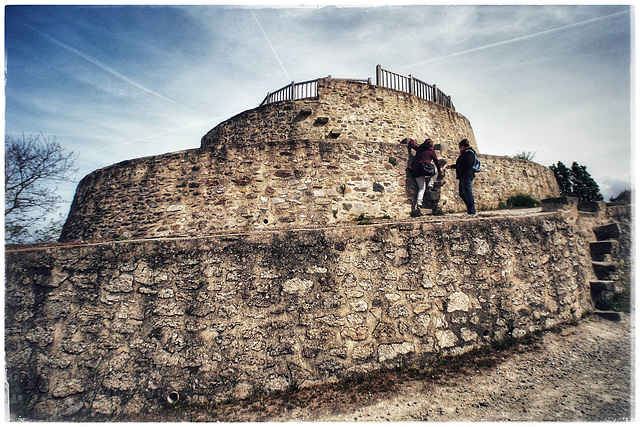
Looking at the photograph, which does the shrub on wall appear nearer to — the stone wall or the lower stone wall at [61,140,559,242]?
the stone wall

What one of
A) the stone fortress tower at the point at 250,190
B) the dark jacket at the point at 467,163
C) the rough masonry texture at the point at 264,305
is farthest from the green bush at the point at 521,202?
the rough masonry texture at the point at 264,305

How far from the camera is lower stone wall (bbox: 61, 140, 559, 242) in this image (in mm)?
6434

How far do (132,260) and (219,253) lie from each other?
3.27 feet

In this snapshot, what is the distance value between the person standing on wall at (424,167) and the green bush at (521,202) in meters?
3.97

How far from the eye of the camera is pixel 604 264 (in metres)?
5.04

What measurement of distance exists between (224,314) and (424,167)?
5.38 meters

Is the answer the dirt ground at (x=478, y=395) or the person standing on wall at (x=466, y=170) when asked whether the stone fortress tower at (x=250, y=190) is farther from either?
the dirt ground at (x=478, y=395)

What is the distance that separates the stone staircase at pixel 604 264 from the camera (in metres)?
4.89

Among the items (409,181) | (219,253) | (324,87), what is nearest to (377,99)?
(324,87)

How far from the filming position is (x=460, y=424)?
8.96 ft

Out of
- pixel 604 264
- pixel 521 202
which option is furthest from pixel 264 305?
pixel 521 202

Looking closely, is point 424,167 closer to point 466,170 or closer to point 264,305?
point 466,170

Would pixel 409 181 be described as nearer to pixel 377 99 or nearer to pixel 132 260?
pixel 377 99

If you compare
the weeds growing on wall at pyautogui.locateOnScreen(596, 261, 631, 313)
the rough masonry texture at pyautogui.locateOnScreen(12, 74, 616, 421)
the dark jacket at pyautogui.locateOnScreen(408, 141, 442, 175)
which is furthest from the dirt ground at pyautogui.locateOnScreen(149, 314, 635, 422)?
the dark jacket at pyautogui.locateOnScreen(408, 141, 442, 175)
